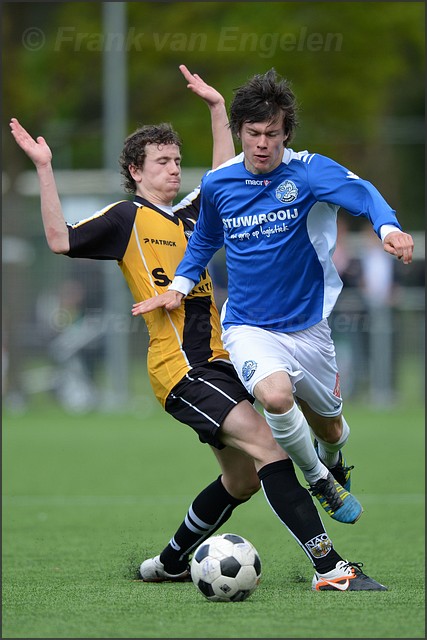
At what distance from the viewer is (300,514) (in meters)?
5.81

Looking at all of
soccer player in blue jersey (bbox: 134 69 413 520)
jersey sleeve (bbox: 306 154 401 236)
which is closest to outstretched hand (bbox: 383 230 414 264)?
jersey sleeve (bbox: 306 154 401 236)

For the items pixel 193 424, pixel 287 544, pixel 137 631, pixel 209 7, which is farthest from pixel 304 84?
pixel 137 631

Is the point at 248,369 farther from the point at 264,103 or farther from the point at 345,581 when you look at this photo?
the point at 264,103

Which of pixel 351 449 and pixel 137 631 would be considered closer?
pixel 137 631

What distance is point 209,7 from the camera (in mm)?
22312

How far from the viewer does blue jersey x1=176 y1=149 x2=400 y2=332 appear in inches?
239

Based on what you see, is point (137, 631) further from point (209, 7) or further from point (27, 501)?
point (209, 7)

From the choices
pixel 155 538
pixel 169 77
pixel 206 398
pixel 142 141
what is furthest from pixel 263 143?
pixel 169 77

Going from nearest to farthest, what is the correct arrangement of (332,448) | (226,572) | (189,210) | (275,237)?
1. (226,572)
2. (275,237)
3. (189,210)
4. (332,448)

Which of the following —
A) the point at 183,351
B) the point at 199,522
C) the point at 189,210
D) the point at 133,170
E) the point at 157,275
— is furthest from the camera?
the point at 189,210

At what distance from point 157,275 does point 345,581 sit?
1855 millimetres

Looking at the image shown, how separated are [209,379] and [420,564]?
1.70 m

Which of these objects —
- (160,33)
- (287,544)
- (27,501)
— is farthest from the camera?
(160,33)

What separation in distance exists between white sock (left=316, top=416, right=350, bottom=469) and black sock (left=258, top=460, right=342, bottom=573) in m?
1.05
